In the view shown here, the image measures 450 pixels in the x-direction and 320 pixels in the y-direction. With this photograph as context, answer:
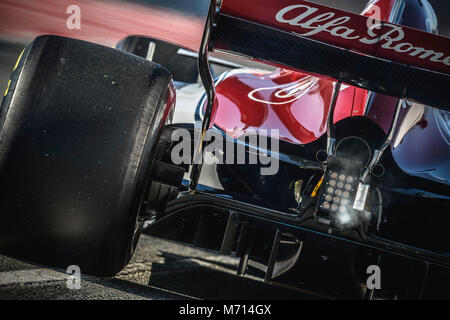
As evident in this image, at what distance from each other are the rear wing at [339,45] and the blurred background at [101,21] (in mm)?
465

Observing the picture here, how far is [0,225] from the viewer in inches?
45.5

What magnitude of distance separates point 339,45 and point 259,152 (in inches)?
22.2

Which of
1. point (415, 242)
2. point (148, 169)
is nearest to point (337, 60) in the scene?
point (148, 169)

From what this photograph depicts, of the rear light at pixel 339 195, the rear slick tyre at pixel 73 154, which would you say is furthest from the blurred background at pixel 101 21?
the rear light at pixel 339 195

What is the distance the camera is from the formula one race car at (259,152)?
46.0 inches

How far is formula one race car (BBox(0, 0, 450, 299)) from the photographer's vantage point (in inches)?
46.0

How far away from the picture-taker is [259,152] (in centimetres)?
172

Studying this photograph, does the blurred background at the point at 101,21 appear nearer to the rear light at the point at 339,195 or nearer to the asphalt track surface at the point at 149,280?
the asphalt track surface at the point at 149,280

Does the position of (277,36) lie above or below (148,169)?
above

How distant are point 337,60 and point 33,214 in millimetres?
1116

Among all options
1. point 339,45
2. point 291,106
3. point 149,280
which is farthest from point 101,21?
point 149,280

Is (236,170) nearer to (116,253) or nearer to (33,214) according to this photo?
(116,253)
